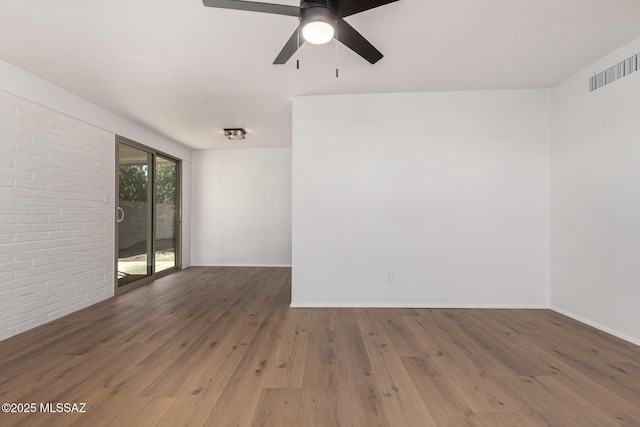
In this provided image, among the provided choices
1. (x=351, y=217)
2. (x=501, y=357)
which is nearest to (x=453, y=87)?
(x=351, y=217)

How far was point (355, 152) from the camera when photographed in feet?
11.0

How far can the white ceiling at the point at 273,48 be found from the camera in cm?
195

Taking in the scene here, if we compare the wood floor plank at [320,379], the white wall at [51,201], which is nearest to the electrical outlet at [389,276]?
the wood floor plank at [320,379]

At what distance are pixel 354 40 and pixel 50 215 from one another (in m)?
3.37

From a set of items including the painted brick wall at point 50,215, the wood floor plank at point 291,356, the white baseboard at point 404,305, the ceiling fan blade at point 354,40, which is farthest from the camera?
the white baseboard at point 404,305

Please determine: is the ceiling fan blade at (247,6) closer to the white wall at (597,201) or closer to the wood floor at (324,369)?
the wood floor at (324,369)

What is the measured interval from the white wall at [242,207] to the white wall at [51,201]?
2.25m

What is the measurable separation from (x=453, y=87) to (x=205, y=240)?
17.2 feet

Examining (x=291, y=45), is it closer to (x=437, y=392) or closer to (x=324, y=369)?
(x=324, y=369)

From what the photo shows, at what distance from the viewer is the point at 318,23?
1.58 m

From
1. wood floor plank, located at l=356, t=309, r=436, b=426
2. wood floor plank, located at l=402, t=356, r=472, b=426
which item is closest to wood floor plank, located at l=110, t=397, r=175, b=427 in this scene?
wood floor plank, located at l=356, t=309, r=436, b=426

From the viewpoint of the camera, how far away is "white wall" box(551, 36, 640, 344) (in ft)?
7.91

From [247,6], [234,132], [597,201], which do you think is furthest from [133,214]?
[597,201]

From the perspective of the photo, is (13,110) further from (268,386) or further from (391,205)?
(391,205)
